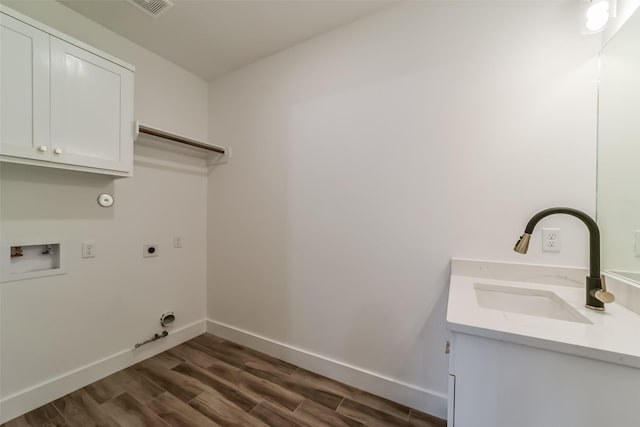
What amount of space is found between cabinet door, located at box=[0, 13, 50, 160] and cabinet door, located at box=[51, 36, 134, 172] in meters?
0.04

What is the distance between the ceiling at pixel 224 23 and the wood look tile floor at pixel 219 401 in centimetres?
258

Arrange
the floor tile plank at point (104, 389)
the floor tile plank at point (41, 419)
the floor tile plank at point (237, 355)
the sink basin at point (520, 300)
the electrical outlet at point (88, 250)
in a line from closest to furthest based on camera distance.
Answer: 1. the sink basin at point (520, 300)
2. the floor tile plank at point (41, 419)
3. the floor tile plank at point (104, 389)
4. the electrical outlet at point (88, 250)
5. the floor tile plank at point (237, 355)

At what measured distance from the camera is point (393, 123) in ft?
5.19

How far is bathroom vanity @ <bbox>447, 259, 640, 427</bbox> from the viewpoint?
64cm

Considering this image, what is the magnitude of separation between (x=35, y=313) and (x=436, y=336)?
2493 millimetres

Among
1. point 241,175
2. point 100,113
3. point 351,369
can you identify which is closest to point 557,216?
point 351,369

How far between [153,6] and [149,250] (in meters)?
1.78

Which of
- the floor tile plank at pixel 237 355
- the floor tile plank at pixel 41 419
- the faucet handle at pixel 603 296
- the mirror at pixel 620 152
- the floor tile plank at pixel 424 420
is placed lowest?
the floor tile plank at pixel 237 355

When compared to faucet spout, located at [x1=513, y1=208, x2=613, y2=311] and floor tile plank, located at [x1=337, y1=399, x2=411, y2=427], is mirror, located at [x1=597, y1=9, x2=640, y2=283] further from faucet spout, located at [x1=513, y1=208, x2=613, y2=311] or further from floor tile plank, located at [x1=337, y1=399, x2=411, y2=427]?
floor tile plank, located at [x1=337, y1=399, x2=411, y2=427]

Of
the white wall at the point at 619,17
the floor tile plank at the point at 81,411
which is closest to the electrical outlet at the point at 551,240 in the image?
the white wall at the point at 619,17

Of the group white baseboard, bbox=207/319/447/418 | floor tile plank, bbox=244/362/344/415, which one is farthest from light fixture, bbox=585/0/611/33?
floor tile plank, bbox=244/362/344/415

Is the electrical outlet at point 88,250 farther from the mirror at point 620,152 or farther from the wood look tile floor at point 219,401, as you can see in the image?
the mirror at point 620,152

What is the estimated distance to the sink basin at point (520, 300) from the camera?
3.74 ft

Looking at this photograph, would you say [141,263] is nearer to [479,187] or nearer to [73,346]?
[73,346]
